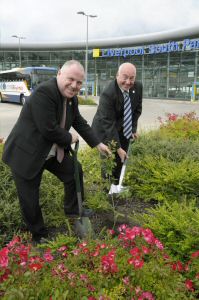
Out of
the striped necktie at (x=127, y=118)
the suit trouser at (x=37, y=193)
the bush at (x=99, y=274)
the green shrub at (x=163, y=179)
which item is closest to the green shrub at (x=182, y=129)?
the green shrub at (x=163, y=179)

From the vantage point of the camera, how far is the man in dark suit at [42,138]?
2.77 metres

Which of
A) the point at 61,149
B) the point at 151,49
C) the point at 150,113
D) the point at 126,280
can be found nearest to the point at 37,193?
the point at 61,149

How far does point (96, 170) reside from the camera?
16.4ft

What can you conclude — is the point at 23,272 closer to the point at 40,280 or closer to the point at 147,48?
the point at 40,280

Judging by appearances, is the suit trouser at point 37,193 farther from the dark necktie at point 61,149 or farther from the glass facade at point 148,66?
the glass facade at point 148,66

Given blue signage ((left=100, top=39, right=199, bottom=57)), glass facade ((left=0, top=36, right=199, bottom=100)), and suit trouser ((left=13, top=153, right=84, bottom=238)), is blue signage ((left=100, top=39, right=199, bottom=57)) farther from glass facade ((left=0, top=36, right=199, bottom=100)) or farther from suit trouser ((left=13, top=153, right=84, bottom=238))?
suit trouser ((left=13, top=153, right=84, bottom=238))

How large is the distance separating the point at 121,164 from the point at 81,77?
1.99 metres

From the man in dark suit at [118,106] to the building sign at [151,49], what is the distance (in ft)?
108

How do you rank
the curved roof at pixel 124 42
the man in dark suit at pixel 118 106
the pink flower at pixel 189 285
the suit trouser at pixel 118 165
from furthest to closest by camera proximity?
the curved roof at pixel 124 42 < the suit trouser at pixel 118 165 < the man in dark suit at pixel 118 106 < the pink flower at pixel 189 285

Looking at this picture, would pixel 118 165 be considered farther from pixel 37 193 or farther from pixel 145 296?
pixel 145 296

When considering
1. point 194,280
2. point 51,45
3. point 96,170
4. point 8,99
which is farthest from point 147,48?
point 194,280

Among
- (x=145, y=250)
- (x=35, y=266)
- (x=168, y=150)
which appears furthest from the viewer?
(x=168, y=150)

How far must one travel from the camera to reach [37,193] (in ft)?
10.1

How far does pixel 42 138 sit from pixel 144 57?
40801 millimetres
